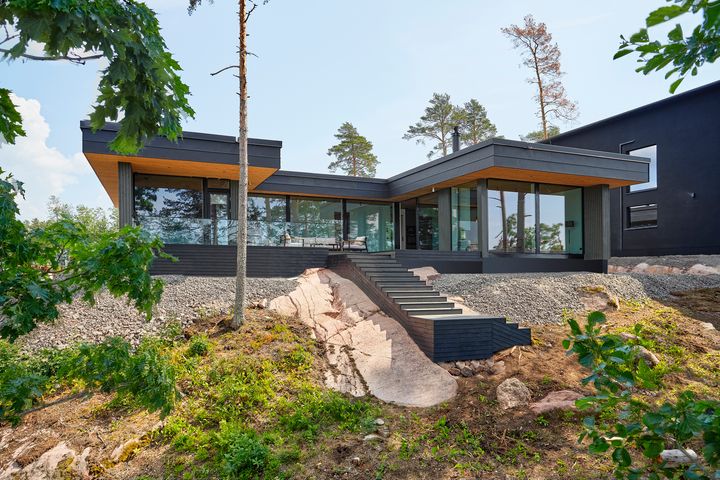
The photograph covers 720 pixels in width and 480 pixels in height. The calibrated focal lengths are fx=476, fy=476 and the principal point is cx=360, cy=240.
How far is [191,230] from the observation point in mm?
12242

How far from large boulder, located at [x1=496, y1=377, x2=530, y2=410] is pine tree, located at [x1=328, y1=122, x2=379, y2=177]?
24073 millimetres

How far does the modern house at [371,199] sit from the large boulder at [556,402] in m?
6.72

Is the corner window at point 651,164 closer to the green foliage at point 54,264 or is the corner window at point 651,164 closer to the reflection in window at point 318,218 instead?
the reflection in window at point 318,218

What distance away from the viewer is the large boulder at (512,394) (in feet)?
20.2

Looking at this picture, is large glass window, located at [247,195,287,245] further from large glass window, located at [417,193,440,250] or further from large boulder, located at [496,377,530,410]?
large boulder, located at [496,377,530,410]

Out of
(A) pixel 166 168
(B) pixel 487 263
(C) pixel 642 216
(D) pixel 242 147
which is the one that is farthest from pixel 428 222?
(C) pixel 642 216

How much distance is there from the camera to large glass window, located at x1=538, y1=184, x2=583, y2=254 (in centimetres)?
1484

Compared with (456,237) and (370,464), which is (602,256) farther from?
(370,464)

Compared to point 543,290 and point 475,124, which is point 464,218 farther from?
point 475,124

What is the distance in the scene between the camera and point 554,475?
4699 mm

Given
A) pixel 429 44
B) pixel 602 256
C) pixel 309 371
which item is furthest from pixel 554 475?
pixel 602 256

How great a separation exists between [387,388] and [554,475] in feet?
8.89

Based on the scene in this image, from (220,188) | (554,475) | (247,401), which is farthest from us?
(220,188)

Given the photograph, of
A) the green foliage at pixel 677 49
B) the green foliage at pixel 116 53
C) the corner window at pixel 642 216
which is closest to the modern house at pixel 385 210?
the green foliage at pixel 116 53
